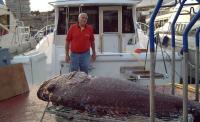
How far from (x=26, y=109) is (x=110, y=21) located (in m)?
8.26

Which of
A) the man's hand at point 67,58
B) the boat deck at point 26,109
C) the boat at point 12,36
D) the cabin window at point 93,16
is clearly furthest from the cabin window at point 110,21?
the boat at point 12,36

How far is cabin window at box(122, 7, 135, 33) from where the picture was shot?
1397 cm

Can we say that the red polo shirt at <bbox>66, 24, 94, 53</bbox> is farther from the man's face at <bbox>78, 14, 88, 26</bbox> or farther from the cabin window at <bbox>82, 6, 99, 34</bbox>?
the cabin window at <bbox>82, 6, 99, 34</bbox>

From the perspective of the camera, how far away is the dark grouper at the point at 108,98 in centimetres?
463

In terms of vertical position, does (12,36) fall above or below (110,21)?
below

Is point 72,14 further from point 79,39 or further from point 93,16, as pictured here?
point 79,39

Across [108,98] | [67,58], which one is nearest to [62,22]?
[67,58]

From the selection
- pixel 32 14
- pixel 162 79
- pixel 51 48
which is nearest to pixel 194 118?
pixel 162 79

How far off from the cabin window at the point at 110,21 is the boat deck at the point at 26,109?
273 inches

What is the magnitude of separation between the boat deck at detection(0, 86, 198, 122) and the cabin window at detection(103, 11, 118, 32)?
6934mm

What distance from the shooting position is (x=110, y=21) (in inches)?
545

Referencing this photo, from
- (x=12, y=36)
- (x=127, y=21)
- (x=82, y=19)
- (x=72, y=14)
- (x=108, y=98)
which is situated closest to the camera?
(x=108, y=98)

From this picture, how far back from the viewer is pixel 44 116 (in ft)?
17.4

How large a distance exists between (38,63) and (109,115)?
21.0ft
